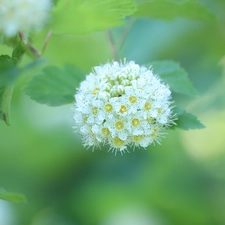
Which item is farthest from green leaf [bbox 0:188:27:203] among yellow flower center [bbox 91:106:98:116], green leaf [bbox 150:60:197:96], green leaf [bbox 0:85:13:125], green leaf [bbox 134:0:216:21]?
green leaf [bbox 134:0:216:21]

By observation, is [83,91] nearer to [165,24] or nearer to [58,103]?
[58,103]

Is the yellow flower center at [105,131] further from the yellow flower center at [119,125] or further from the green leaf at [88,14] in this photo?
the green leaf at [88,14]

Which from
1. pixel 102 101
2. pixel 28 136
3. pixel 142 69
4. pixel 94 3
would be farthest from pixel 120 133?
pixel 28 136

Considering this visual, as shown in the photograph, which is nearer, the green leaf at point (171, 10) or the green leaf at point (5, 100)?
the green leaf at point (5, 100)

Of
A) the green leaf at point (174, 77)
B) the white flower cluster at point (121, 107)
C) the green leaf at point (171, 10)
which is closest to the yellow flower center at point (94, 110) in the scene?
the white flower cluster at point (121, 107)

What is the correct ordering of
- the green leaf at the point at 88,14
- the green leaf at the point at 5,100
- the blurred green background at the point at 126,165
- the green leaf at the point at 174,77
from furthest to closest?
the blurred green background at the point at 126,165, the green leaf at the point at 174,77, the green leaf at the point at 5,100, the green leaf at the point at 88,14

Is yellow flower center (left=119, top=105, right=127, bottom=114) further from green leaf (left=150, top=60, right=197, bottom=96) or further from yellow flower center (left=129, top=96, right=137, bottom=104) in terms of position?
green leaf (left=150, top=60, right=197, bottom=96)

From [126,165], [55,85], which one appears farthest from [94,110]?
[126,165]
